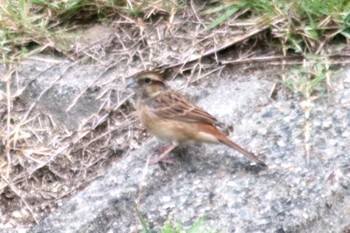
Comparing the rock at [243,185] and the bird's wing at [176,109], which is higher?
the bird's wing at [176,109]

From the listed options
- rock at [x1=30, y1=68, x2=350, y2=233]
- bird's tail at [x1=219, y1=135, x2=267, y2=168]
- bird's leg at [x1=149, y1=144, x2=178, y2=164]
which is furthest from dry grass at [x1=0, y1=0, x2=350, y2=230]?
bird's leg at [x1=149, y1=144, x2=178, y2=164]

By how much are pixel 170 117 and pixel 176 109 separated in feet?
0.18

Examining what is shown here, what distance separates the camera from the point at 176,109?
5496mm

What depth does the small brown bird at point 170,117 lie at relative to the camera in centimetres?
533

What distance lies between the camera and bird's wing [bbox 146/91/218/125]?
212 inches

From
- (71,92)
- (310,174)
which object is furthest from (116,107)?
(310,174)

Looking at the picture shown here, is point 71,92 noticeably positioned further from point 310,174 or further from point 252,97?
point 310,174

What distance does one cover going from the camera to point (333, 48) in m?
5.98

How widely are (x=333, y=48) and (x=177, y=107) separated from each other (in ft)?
3.72

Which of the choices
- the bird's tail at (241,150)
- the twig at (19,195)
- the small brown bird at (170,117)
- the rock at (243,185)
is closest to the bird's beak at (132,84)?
the small brown bird at (170,117)

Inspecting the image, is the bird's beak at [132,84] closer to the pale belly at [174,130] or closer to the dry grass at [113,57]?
the pale belly at [174,130]

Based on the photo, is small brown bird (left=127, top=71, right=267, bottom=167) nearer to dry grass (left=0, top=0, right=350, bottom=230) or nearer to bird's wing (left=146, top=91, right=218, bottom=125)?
bird's wing (left=146, top=91, right=218, bottom=125)

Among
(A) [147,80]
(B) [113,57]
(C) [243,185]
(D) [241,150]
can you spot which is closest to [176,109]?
(A) [147,80]

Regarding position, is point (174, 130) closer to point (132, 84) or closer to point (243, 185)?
point (132, 84)
